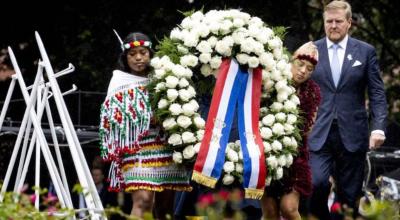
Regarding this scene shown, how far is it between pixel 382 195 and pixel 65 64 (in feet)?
21.7

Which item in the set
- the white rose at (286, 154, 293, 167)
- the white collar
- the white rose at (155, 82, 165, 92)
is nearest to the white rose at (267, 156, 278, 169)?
the white rose at (286, 154, 293, 167)

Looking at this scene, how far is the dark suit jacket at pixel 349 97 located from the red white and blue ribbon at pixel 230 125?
138 cm

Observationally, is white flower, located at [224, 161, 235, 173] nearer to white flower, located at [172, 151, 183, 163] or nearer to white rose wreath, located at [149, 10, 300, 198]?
white rose wreath, located at [149, 10, 300, 198]

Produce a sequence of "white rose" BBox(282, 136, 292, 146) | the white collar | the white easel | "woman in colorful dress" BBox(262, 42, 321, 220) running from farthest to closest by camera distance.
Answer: the white collar → "woman in colorful dress" BBox(262, 42, 321, 220) → "white rose" BBox(282, 136, 292, 146) → the white easel

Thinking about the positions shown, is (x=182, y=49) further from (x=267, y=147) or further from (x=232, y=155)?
(x=267, y=147)

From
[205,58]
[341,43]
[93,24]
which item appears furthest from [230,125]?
[93,24]

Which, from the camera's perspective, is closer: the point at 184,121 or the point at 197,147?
the point at 184,121

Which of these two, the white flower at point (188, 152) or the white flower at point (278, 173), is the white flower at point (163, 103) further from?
the white flower at point (278, 173)

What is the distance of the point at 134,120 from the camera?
1091cm

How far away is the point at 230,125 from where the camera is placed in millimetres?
11078

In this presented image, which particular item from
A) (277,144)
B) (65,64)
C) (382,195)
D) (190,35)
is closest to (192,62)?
(190,35)

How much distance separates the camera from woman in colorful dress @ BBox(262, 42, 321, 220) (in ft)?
37.3

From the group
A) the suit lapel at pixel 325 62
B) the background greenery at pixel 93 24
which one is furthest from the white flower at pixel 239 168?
the background greenery at pixel 93 24

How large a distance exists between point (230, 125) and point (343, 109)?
5.52ft
